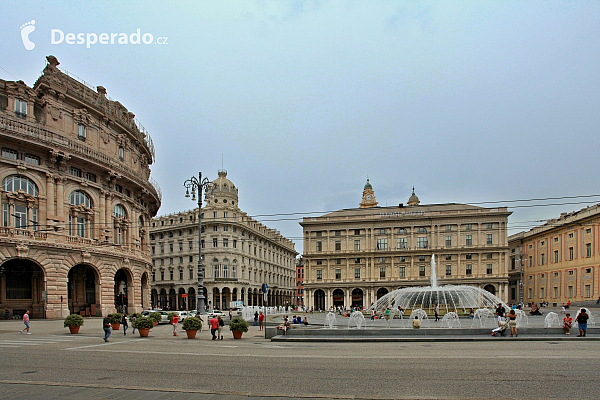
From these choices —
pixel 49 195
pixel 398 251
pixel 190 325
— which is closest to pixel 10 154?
pixel 49 195

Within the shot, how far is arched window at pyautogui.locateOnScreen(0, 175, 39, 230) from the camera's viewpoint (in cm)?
3725

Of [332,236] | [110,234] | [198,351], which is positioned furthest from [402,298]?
[332,236]

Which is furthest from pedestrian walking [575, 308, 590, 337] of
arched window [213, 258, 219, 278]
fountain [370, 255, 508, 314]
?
arched window [213, 258, 219, 278]

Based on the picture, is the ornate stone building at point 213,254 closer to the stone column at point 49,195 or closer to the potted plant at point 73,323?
the stone column at point 49,195

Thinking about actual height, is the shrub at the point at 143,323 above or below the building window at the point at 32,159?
below

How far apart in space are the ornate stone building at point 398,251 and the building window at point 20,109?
59807mm

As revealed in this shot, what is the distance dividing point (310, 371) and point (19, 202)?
34.0 metres

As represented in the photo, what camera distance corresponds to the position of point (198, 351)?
1883 cm

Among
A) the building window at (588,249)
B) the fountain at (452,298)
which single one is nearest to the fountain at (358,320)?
the fountain at (452,298)

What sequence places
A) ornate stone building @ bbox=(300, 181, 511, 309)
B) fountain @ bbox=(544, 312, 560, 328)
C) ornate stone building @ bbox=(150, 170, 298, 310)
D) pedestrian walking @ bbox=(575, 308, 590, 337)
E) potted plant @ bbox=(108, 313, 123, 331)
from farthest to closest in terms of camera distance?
ornate stone building @ bbox=(150, 170, 298, 310) < ornate stone building @ bbox=(300, 181, 511, 309) < potted plant @ bbox=(108, 313, 123, 331) < fountain @ bbox=(544, 312, 560, 328) < pedestrian walking @ bbox=(575, 308, 590, 337)

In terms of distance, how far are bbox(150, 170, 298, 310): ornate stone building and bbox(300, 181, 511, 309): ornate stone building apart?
40.9 ft

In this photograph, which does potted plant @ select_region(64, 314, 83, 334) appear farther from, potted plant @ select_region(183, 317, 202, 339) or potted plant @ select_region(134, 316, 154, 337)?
potted plant @ select_region(183, 317, 202, 339)

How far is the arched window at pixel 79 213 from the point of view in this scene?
140ft

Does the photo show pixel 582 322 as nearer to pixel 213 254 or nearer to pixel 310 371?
pixel 310 371
